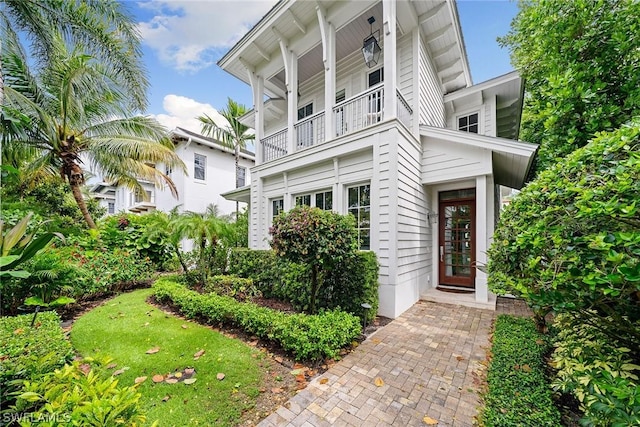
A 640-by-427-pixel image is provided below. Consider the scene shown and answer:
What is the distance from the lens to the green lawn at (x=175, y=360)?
2.53 m

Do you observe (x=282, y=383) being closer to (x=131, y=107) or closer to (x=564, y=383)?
(x=564, y=383)

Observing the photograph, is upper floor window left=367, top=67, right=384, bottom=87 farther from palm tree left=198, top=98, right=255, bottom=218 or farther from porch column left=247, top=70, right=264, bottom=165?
palm tree left=198, top=98, right=255, bottom=218

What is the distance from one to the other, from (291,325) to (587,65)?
6537 millimetres

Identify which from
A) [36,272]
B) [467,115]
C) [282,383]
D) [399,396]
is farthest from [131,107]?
[467,115]

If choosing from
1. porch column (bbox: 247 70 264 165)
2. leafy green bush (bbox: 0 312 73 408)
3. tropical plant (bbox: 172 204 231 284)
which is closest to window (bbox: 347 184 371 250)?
tropical plant (bbox: 172 204 231 284)

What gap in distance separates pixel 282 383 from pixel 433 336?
2.69 metres

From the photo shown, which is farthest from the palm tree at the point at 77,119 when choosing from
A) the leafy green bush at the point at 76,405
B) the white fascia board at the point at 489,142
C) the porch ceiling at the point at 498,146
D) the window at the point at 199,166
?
the white fascia board at the point at 489,142

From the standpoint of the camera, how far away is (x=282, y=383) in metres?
3.00

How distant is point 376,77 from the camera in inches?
291

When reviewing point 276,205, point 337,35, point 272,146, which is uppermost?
point 337,35

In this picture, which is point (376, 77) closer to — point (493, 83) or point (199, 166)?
point (493, 83)

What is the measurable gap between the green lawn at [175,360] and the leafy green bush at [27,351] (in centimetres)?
41

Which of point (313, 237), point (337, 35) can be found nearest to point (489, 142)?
point (313, 237)

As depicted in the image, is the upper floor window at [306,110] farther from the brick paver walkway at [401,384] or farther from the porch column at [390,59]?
the brick paver walkway at [401,384]
